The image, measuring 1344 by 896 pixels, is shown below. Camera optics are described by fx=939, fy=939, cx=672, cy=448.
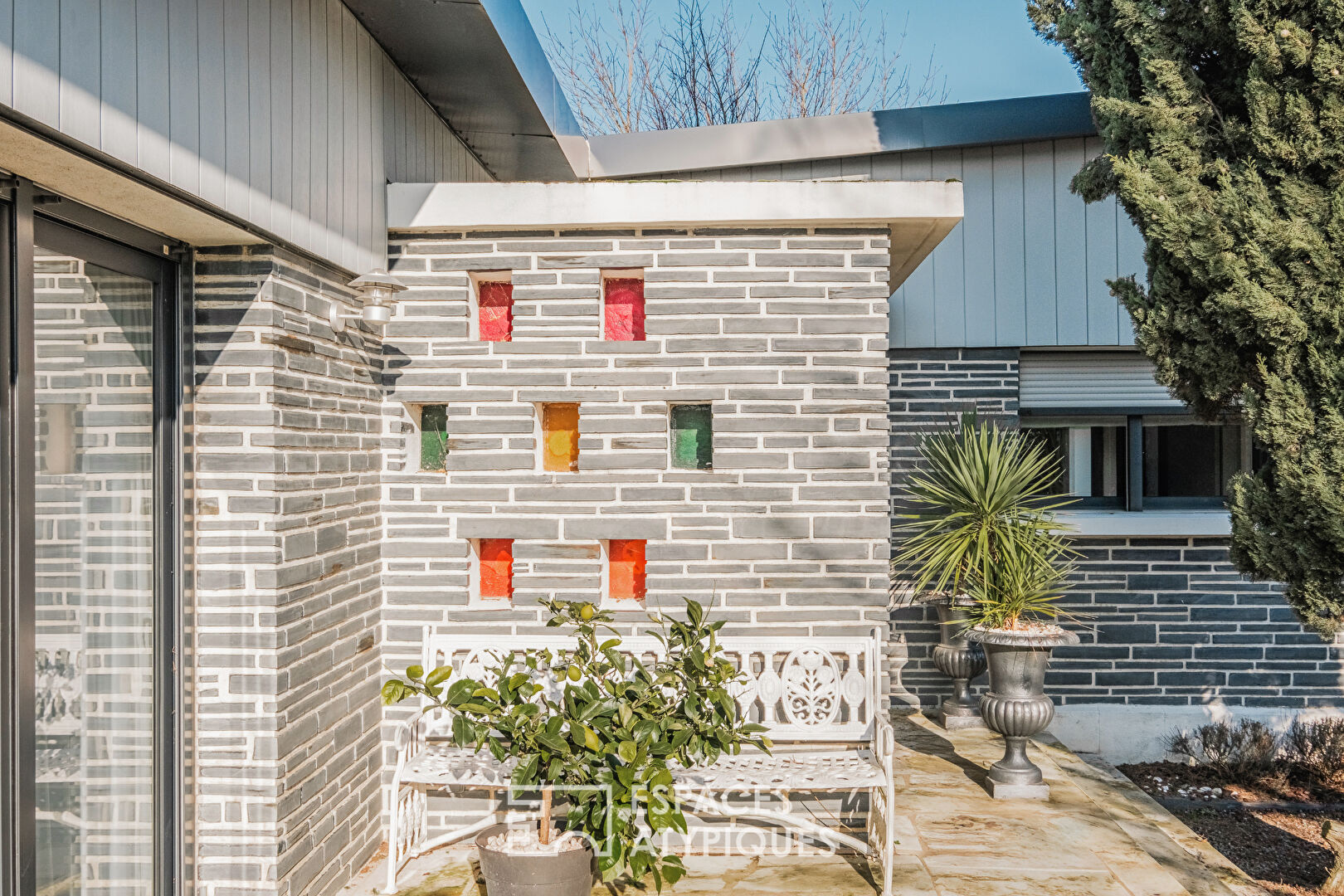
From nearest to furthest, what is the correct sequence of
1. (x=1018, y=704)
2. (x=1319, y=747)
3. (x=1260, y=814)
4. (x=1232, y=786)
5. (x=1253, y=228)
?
(x=1253, y=228) → (x=1018, y=704) → (x=1260, y=814) → (x=1232, y=786) → (x=1319, y=747)

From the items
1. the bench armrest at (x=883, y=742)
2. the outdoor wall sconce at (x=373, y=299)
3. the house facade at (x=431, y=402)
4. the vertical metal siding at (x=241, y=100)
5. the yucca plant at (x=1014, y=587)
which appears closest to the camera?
the vertical metal siding at (x=241, y=100)

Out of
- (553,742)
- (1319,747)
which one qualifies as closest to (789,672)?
(553,742)

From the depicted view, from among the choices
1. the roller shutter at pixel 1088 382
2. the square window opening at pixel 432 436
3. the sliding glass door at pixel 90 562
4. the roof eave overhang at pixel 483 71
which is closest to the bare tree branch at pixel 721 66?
the roller shutter at pixel 1088 382

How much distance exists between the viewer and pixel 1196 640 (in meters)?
6.12

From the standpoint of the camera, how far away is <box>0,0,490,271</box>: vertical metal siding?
82.4 inches

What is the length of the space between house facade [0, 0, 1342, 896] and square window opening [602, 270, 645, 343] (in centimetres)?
1

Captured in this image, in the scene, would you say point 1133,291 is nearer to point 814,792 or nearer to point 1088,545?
point 1088,545

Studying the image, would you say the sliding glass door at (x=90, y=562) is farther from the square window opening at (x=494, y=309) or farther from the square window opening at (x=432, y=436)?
the square window opening at (x=494, y=309)

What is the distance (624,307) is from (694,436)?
2.12 ft

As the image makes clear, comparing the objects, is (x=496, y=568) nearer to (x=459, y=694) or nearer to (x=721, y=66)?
(x=459, y=694)

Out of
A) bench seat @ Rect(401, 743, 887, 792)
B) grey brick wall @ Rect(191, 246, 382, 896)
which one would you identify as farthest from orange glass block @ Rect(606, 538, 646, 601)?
grey brick wall @ Rect(191, 246, 382, 896)

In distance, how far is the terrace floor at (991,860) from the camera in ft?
11.6

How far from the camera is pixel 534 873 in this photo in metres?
3.10

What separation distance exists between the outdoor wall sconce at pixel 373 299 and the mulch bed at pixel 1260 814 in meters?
4.57
